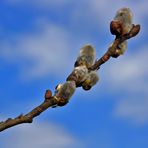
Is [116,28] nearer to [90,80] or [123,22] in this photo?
[123,22]

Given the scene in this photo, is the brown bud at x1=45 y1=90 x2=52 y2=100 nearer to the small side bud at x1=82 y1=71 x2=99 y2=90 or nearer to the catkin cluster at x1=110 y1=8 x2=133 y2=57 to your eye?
the small side bud at x1=82 y1=71 x2=99 y2=90

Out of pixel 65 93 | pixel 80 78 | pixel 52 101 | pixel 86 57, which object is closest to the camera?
pixel 52 101

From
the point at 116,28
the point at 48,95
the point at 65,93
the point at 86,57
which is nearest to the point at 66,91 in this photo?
the point at 65,93

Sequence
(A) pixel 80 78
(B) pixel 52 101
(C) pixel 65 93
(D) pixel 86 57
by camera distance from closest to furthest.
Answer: (B) pixel 52 101, (C) pixel 65 93, (A) pixel 80 78, (D) pixel 86 57

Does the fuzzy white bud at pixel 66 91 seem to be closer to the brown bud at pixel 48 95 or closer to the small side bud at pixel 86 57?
the brown bud at pixel 48 95

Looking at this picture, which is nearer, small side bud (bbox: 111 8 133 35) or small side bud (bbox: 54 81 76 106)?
small side bud (bbox: 54 81 76 106)

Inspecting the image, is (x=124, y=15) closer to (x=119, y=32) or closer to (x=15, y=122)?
(x=119, y=32)

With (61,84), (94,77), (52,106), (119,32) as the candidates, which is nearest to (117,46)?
(119,32)

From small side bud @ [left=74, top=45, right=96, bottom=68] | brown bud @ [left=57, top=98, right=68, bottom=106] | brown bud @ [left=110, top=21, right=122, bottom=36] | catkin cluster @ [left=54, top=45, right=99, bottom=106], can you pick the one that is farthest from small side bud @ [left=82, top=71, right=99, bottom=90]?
brown bud @ [left=110, top=21, right=122, bottom=36]
